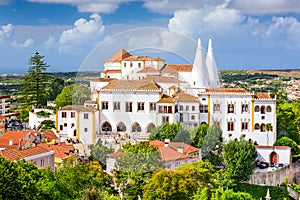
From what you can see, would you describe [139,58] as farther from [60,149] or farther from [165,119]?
[60,149]

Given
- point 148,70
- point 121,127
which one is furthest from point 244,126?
point 148,70

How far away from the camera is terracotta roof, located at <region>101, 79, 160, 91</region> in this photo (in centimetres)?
2250

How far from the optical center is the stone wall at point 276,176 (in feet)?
69.5

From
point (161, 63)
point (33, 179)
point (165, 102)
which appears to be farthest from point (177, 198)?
point (165, 102)

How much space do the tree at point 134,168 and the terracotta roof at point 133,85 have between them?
6.70 meters

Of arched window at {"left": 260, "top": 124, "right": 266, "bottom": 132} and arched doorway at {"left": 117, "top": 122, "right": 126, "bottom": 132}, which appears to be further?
arched window at {"left": 260, "top": 124, "right": 266, "bottom": 132}

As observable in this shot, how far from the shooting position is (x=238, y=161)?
20766 mm

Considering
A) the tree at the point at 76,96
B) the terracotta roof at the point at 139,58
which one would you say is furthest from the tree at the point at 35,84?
the terracotta roof at the point at 139,58

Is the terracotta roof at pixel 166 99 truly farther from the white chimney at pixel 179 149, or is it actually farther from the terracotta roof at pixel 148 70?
the white chimney at pixel 179 149

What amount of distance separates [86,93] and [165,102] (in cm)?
393

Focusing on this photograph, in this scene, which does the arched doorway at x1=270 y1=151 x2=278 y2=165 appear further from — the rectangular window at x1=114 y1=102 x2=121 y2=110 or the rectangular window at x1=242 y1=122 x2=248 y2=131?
the rectangular window at x1=114 y1=102 x2=121 y2=110

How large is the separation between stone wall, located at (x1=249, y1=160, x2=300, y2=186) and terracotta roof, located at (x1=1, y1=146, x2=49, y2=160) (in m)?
8.62

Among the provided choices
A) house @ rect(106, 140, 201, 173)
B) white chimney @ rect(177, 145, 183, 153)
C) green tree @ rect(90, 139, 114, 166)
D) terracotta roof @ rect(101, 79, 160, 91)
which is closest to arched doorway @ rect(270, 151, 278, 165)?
house @ rect(106, 140, 201, 173)

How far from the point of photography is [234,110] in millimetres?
25250
